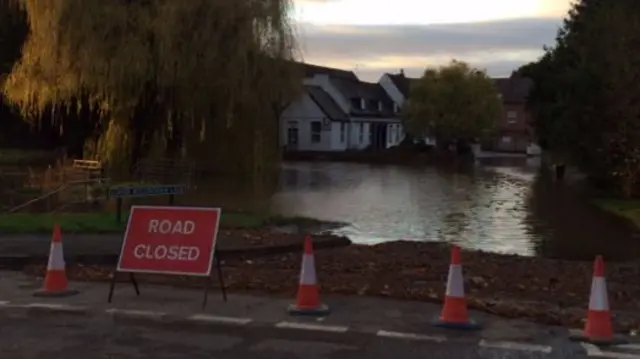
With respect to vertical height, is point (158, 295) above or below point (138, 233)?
below

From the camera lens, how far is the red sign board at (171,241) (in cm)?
A: 925

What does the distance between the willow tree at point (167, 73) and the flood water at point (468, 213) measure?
2975mm

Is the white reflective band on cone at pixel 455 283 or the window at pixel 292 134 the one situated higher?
the window at pixel 292 134

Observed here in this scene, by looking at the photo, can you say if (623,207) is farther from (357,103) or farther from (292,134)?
(357,103)

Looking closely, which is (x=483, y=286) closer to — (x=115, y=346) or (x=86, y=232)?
(x=115, y=346)

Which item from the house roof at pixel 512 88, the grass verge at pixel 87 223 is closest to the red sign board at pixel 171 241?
the grass verge at pixel 87 223

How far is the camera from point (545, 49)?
4675cm

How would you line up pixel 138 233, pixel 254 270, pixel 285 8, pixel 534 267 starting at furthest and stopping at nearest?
pixel 285 8 → pixel 534 267 → pixel 254 270 → pixel 138 233

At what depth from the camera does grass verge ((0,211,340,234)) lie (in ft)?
52.2

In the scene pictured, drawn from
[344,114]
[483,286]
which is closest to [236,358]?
[483,286]

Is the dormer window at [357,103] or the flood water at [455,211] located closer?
the flood water at [455,211]

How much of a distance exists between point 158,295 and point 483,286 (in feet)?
12.5

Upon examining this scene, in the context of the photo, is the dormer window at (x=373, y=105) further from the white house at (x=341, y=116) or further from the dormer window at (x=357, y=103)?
the dormer window at (x=357, y=103)

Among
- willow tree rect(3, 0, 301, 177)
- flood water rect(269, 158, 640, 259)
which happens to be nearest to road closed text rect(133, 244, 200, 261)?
flood water rect(269, 158, 640, 259)
